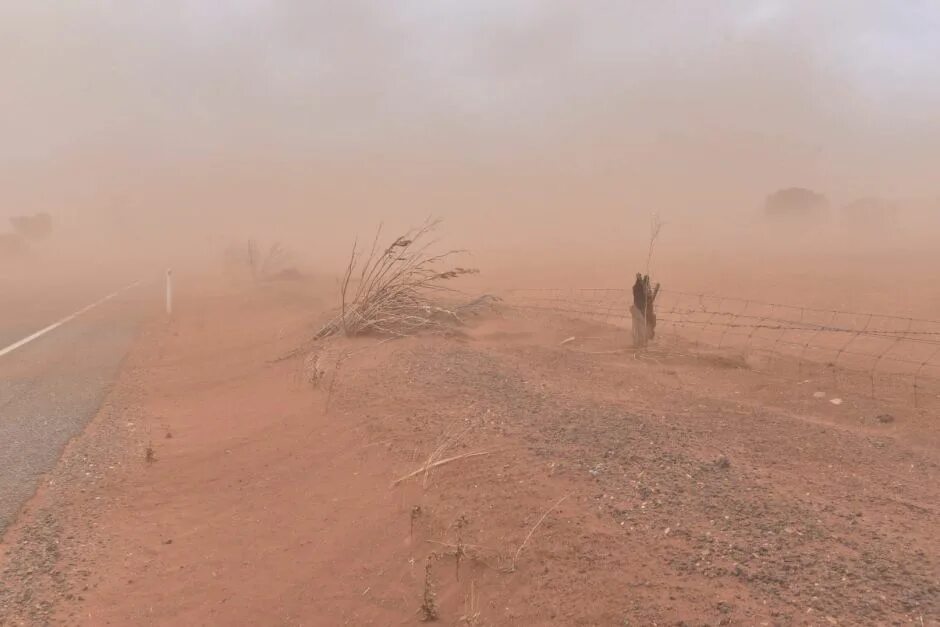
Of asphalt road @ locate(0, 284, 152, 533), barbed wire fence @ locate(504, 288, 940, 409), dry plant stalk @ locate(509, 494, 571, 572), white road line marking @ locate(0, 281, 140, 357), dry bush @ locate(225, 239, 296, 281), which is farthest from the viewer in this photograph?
dry bush @ locate(225, 239, 296, 281)

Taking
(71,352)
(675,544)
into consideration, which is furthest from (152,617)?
(71,352)

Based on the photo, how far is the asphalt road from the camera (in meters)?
5.44

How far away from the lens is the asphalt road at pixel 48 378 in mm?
5438

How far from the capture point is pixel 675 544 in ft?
11.0

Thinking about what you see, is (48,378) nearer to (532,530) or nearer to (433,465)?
(433,465)

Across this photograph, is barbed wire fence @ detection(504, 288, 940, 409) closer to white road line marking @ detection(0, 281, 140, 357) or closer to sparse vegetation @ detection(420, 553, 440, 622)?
sparse vegetation @ detection(420, 553, 440, 622)

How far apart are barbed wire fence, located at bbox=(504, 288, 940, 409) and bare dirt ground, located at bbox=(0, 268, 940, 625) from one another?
896mm

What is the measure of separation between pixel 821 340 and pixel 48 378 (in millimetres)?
11901

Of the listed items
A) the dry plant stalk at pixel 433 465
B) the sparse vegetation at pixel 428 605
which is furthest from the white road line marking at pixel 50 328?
the sparse vegetation at pixel 428 605

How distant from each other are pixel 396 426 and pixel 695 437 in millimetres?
2521

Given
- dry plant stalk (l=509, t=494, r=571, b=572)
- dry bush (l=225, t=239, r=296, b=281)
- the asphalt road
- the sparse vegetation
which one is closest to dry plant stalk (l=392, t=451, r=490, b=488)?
dry plant stalk (l=509, t=494, r=571, b=572)

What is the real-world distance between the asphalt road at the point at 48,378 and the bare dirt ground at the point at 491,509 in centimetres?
29

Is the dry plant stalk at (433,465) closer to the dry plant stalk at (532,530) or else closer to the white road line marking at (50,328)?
the dry plant stalk at (532,530)

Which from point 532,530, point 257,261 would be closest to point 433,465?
point 532,530
